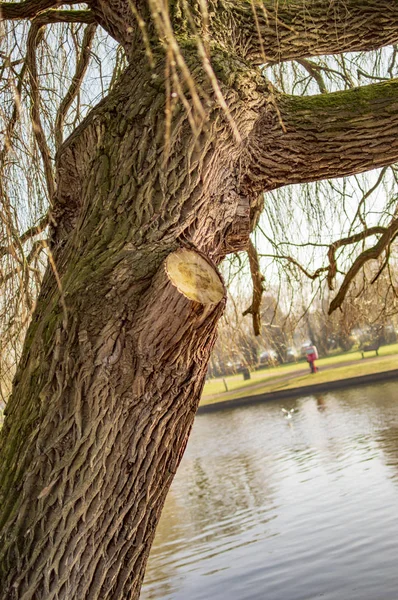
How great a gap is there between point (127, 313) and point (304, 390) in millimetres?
19723

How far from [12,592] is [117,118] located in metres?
1.34

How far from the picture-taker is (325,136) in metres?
2.23

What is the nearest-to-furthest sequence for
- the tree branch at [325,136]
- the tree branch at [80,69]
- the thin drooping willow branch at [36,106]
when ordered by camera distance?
the tree branch at [325,136]
the thin drooping willow branch at [36,106]
the tree branch at [80,69]

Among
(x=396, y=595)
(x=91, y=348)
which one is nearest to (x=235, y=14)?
(x=91, y=348)

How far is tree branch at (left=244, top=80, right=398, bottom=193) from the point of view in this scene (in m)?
2.23

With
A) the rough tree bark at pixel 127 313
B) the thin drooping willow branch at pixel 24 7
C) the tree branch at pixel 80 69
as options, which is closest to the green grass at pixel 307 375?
the tree branch at pixel 80 69

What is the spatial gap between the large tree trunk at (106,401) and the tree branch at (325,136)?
1.42 feet

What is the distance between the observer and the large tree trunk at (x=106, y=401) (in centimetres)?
166

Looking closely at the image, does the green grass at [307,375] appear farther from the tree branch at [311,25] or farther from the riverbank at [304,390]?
the tree branch at [311,25]

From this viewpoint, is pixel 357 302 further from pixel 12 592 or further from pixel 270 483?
pixel 270 483

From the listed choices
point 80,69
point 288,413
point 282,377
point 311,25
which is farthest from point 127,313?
point 282,377

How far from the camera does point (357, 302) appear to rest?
5.20 metres

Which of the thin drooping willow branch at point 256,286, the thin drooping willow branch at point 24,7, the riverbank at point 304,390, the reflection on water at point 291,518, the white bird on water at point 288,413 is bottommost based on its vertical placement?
the reflection on water at point 291,518

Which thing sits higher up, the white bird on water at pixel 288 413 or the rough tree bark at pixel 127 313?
the rough tree bark at pixel 127 313
